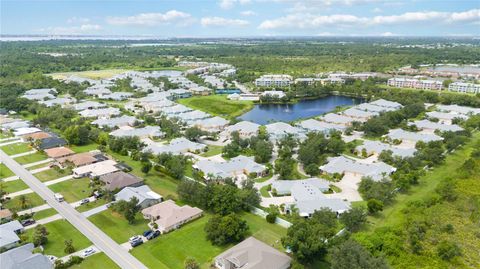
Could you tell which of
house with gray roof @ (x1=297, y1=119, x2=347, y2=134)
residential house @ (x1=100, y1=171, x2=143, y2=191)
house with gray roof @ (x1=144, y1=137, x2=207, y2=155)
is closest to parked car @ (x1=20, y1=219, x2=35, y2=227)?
residential house @ (x1=100, y1=171, x2=143, y2=191)

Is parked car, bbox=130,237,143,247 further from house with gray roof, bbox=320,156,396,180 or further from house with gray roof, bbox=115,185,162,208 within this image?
house with gray roof, bbox=320,156,396,180

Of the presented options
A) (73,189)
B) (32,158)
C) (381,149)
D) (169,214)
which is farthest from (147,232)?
(381,149)

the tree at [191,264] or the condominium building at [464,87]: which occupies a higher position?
the condominium building at [464,87]

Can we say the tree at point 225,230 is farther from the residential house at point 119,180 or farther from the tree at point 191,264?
the residential house at point 119,180

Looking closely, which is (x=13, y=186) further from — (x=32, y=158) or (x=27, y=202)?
(x=32, y=158)

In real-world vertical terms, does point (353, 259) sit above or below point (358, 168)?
above

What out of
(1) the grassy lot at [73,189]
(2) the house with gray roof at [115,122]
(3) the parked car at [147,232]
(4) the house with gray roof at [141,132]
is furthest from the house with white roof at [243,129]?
(3) the parked car at [147,232]
